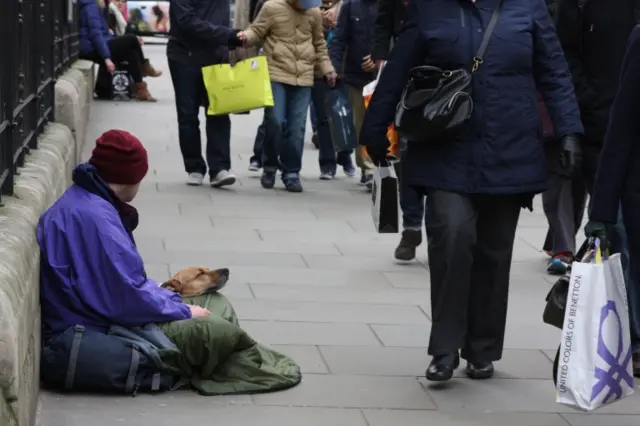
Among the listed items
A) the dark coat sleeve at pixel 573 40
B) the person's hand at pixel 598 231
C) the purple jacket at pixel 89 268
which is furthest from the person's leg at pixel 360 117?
the person's hand at pixel 598 231

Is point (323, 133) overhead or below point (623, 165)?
below

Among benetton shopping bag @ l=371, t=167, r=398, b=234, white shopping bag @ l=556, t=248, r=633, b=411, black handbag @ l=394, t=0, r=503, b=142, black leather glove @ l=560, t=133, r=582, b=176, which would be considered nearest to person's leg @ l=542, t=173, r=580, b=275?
benetton shopping bag @ l=371, t=167, r=398, b=234

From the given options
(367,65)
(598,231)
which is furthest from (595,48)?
(367,65)

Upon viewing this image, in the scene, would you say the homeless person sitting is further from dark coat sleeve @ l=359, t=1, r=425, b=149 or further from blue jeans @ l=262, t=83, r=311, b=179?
blue jeans @ l=262, t=83, r=311, b=179

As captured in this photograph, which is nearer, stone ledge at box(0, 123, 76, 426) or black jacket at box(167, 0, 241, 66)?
stone ledge at box(0, 123, 76, 426)

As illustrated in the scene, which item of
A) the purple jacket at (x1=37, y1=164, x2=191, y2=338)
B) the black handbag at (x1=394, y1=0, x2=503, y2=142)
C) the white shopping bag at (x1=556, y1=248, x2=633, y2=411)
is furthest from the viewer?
the black handbag at (x1=394, y1=0, x2=503, y2=142)

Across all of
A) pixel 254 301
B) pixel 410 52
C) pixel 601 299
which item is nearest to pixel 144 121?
pixel 254 301

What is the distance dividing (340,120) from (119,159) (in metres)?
6.42

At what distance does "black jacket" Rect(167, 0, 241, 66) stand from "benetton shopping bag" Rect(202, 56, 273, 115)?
0.61 ft

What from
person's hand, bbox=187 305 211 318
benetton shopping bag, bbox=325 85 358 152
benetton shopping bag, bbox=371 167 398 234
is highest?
benetton shopping bag, bbox=371 167 398 234

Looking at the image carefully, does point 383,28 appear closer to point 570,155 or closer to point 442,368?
point 570,155

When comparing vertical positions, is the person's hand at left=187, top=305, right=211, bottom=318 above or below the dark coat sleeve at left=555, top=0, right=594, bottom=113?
below

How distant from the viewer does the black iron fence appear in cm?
527

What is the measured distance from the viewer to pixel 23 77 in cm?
632
